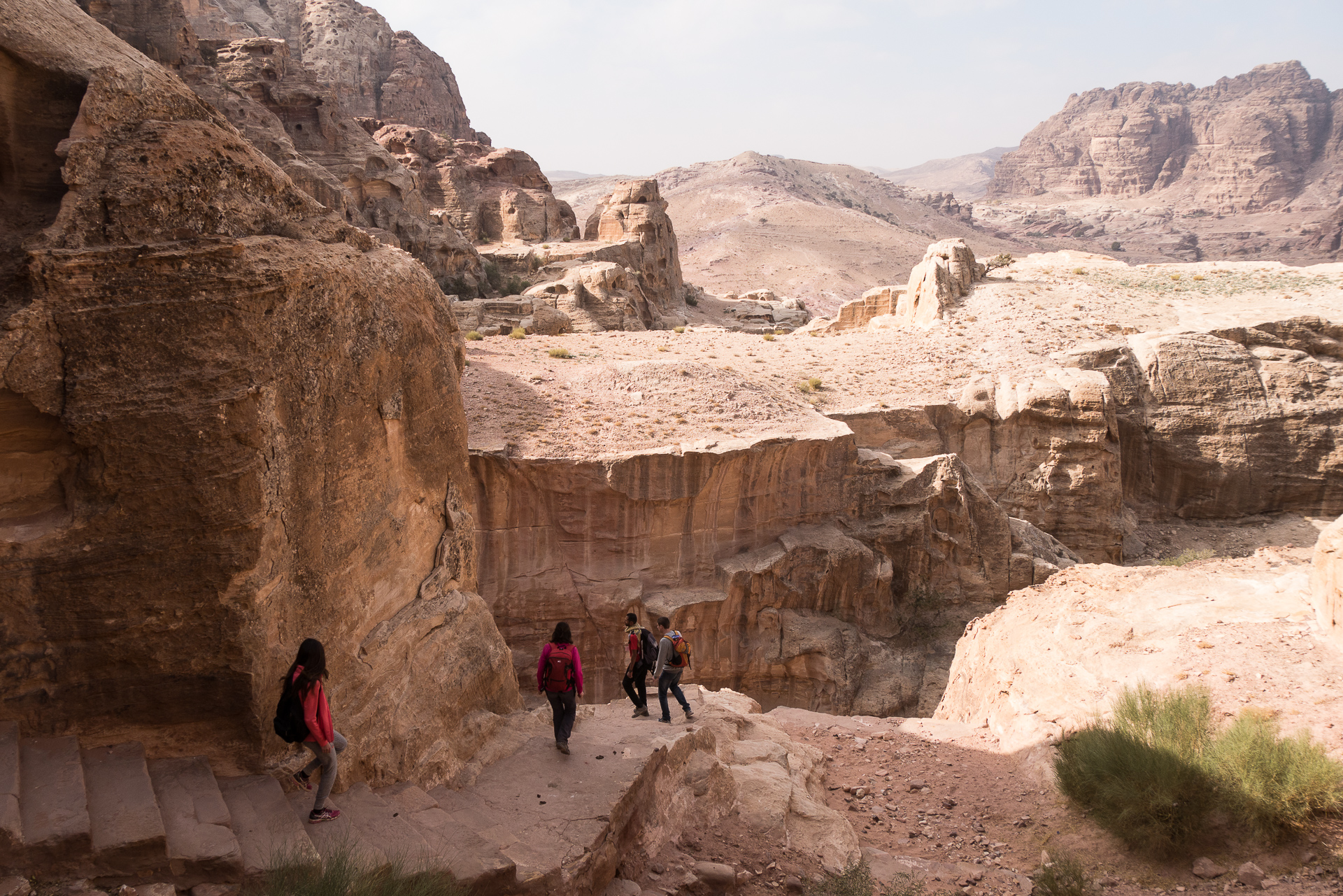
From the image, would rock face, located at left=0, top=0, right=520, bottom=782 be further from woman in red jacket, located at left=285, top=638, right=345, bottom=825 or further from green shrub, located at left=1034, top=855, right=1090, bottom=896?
green shrub, located at left=1034, top=855, right=1090, bottom=896

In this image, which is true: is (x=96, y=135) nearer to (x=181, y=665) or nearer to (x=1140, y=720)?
(x=181, y=665)

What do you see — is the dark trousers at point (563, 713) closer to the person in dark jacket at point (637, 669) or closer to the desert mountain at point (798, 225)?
the person in dark jacket at point (637, 669)

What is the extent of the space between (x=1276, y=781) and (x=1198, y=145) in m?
136

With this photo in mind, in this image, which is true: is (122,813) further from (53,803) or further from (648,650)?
(648,650)

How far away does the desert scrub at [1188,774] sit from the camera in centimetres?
741

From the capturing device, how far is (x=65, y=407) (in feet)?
17.7

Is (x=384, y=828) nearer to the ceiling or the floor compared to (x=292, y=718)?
nearer to the floor

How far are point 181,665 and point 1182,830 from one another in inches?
331

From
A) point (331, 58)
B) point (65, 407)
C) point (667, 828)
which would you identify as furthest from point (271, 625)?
point (331, 58)

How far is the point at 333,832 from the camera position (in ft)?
19.2

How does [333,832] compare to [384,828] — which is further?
[384,828]

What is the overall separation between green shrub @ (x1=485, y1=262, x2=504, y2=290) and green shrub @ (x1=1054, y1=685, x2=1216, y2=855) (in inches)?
1275

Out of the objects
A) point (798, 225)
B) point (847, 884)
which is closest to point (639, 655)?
point (847, 884)

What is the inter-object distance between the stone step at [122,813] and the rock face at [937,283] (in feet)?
85.8
